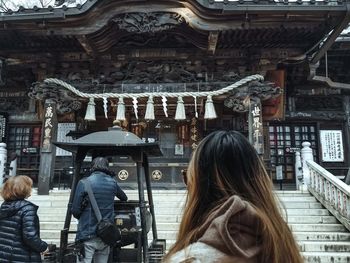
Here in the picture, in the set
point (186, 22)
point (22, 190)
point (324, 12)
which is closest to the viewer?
point (22, 190)

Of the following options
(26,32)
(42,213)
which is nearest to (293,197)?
(42,213)

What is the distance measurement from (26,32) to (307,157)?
9.09 m

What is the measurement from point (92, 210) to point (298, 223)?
17.1 ft

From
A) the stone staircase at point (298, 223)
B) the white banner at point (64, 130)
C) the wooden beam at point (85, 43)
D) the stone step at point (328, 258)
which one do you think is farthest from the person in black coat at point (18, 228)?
the white banner at point (64, 130)

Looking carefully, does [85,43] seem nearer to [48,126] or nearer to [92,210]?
[48,126]

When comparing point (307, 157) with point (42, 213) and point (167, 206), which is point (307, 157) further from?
point (42, 213)

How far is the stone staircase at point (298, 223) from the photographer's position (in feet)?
23.2

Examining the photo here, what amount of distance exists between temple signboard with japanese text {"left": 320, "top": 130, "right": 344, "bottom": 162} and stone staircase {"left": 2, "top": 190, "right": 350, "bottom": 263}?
12.0 feet

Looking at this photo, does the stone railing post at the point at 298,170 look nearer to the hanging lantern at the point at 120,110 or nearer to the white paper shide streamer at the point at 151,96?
the white paper shide streamer at the point at 151,96

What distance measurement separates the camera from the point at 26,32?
34.4 ft

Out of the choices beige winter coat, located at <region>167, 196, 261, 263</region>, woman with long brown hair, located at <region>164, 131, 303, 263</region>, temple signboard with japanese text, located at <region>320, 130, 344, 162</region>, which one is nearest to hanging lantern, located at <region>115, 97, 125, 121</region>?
temple signboard with japanese text, located at <region>320, 130, 344, 162</region>

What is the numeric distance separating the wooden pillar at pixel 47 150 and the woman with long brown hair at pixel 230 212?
31.5 feet

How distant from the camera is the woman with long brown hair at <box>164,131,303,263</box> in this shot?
1250mm

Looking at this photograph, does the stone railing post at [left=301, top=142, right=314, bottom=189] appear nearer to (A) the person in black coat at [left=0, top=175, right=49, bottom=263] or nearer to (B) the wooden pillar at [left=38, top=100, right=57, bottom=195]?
(B) the wooden pillar at [left=38, top=100, right=57, bottom=195]
